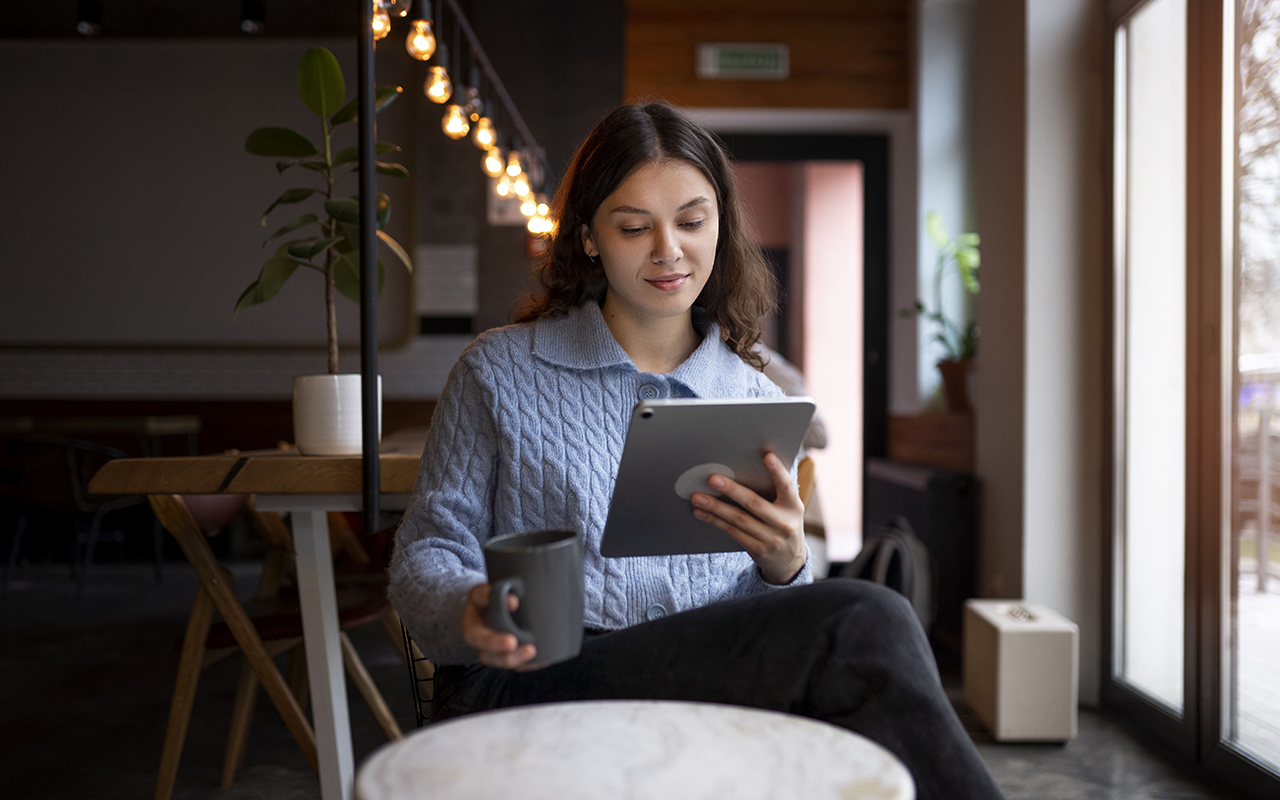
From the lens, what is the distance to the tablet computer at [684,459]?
968 millimetres

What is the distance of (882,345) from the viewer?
534 centimetres

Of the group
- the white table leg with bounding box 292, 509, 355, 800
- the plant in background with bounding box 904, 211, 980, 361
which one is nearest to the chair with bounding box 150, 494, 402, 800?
the white table leg with bounding box 292, 509, 355, 800

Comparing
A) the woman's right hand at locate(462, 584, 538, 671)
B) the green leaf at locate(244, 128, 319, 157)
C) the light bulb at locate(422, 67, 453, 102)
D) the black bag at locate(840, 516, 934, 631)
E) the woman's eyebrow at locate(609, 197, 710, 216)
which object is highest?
the light bulb at locate(422, 67, 453, 102)

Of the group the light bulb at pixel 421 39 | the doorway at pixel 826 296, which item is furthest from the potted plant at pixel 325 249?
the doorway at pixel 826 296

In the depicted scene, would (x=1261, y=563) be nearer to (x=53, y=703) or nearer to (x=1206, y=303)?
(x=1206, y=303)

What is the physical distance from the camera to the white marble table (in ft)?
2.12

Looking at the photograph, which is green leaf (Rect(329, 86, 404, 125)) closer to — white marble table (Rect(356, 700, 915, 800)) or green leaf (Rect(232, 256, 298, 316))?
green leaf (Rect(232, 256, 298, 316))

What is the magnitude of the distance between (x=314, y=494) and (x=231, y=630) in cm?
50

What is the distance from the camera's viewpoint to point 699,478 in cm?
106

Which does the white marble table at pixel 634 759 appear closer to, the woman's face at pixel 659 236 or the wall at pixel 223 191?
the woman's face at pixel 659 236

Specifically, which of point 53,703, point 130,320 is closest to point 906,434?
point 53,703

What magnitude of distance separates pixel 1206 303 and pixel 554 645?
219 centimetres

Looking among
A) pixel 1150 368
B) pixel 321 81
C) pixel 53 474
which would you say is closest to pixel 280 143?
pixel 321 81

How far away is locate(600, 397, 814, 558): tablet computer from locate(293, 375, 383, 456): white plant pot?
2.57ft
